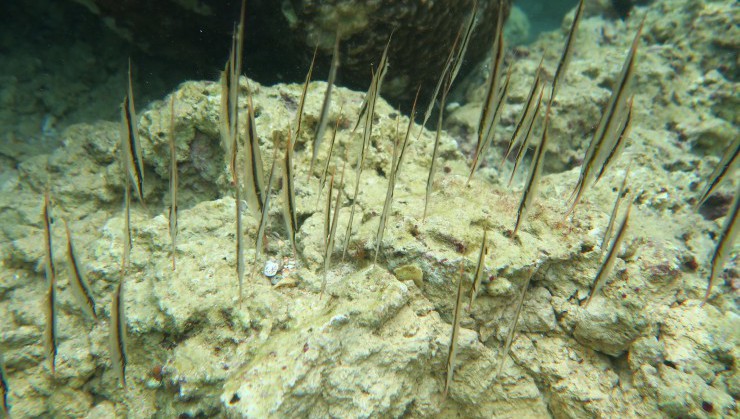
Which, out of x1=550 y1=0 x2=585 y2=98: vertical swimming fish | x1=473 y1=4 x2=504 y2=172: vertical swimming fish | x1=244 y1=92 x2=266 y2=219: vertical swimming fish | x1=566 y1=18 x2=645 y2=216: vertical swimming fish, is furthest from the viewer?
x1=473 y1=4 x2=504 y2=172: vertical swimming fish

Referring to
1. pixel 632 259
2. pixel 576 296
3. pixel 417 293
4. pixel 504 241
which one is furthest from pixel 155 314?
pixel 632 259

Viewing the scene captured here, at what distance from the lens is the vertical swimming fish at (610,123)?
1792 mm

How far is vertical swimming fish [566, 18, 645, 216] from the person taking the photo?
1792mm

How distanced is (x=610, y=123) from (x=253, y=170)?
1.97m

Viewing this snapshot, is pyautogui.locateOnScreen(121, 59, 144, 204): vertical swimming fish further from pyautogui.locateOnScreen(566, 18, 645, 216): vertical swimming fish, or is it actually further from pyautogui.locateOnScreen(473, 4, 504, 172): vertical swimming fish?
pyautogui.locateOnScreen(566, 18, 645, 216): vertical swimming fish

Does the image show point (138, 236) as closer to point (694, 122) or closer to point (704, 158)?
point (704, 158)

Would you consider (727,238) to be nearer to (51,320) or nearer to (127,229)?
(127,229)

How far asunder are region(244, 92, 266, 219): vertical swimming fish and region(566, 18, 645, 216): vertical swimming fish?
1.65 meters

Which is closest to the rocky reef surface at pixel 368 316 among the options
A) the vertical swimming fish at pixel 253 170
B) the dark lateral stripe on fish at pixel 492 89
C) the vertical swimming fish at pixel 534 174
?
the vertical swimming fish at pixel 253 170

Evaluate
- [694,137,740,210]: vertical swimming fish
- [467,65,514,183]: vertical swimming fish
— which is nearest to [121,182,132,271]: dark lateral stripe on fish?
[467,65,514,183]: vertical swimming fish

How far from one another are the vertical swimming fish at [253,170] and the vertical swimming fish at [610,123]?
1.65 metres

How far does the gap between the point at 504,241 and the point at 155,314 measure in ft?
8.37

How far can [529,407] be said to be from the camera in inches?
101

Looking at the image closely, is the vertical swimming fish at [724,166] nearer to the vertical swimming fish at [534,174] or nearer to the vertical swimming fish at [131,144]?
the vertical swimming fish at [534,174]
